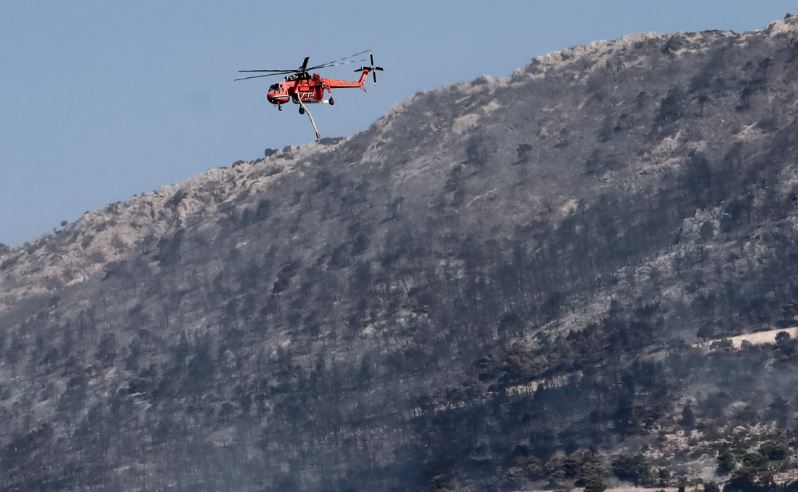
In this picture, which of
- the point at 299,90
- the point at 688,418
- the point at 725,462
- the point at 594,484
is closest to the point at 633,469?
the point at 594,484

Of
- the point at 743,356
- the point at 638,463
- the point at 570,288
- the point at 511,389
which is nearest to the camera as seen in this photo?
the point at 638,463

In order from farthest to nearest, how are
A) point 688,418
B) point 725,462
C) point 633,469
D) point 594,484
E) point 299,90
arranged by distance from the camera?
point 688,418 → point 633,469 → point 594,484 → point 725,462 → point 299,90

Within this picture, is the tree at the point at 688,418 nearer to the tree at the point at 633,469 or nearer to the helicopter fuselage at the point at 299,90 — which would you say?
the tree at the point at 633,469

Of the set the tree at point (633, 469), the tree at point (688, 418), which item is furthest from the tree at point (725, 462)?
the tree at point (688, 418)

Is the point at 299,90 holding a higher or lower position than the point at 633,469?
higher

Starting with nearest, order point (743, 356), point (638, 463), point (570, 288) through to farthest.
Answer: point (638, 463) < point (743, 356) < point (570, 288)

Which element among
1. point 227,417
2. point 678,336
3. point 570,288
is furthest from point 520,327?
point 227,417

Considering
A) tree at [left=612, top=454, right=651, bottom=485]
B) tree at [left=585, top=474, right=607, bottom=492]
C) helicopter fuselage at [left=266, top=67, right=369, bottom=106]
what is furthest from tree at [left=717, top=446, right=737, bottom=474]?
helicopter fuselage at [left=266, top=67, right=369, bottom=106]

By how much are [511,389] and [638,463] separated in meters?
26.1

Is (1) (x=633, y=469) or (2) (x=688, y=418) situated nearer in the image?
(1) (x=633, y=469)

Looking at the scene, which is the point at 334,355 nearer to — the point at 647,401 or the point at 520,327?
the point at 520,327

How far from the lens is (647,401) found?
563 feet

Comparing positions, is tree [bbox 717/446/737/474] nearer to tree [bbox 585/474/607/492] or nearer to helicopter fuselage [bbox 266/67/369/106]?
tree [bbox 585/474/607/492]

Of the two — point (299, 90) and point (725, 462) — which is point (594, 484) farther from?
point (299, 90)
